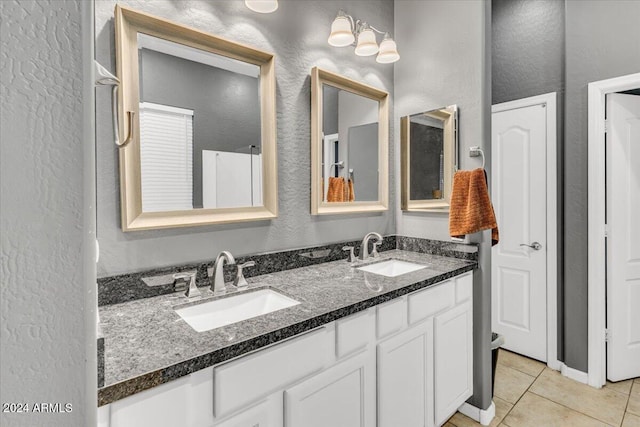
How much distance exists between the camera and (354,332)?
1.35m

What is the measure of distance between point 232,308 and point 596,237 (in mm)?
2370

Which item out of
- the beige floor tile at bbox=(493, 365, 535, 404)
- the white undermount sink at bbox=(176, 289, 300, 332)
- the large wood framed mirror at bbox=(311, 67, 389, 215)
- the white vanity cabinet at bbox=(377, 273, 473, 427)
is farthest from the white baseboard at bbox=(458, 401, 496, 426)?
the white undermount sink at bbox=(176, 289, 300, 332)

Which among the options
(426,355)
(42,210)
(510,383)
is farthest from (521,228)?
(42,210)

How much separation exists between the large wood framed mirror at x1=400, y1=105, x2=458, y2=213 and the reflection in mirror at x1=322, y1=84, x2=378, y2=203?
9.1 inches

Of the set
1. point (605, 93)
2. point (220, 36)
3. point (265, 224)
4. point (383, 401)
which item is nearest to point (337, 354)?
point (383, 401)

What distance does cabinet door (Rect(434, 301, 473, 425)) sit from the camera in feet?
5.84

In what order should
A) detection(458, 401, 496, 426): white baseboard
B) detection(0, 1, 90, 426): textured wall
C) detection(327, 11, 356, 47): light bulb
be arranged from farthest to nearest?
detection(458, 401, 496, 426): white baseboard, detection(327, 11, 356, 47): light bulb, detection(0, 1, 90, 426): textured wall

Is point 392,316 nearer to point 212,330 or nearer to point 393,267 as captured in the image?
point 393,267

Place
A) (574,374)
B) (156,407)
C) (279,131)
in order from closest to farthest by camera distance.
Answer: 1. (156,407)
2. (279,131)
3. (574,374)

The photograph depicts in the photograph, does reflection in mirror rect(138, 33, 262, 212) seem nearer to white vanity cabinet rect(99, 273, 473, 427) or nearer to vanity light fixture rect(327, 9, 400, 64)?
vanity light fixture rect(327, 9, 400, 64)

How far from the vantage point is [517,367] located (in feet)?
8.55

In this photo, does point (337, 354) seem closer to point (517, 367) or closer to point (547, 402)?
point (547, 402)

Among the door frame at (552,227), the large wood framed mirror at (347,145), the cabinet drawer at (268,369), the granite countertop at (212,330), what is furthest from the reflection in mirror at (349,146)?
the door frame at (552,227)

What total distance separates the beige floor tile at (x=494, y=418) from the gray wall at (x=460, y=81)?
10 cm
